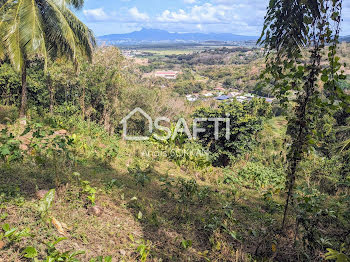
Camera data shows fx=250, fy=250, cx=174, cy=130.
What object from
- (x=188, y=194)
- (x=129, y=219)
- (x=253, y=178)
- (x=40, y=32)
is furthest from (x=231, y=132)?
(x=129, y=219)

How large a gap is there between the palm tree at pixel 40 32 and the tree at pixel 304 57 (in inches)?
209

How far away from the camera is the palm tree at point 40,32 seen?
547cm

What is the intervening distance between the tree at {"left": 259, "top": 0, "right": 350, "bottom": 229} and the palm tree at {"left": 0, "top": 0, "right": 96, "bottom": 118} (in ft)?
17.5

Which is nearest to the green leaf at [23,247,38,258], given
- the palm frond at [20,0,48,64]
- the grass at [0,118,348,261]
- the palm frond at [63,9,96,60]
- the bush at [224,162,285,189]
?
the grass at [0,118,348,261]

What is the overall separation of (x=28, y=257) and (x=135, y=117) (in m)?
8.76

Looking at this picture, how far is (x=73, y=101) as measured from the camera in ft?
28.9

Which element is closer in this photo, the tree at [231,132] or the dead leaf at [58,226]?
the dead leaf at [58,226]

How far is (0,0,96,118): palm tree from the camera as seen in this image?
547 centimetres

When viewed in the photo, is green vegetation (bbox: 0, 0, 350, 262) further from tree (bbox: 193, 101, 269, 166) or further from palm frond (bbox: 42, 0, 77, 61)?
tree (bbox: 193, 101, 269, 166)

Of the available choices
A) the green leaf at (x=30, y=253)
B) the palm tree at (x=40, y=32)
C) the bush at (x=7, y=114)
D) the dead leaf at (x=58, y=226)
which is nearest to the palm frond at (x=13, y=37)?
the palm tree at (x=40, y=32)

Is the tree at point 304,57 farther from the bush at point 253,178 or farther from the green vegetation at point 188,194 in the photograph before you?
the bush at point 253,178

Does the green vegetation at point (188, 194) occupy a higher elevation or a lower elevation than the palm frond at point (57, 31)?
lower

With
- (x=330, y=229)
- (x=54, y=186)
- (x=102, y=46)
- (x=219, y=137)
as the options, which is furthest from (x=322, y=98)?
(x=102, y=46)

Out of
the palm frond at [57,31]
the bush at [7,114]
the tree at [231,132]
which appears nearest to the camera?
the palm frond at [57,31]
